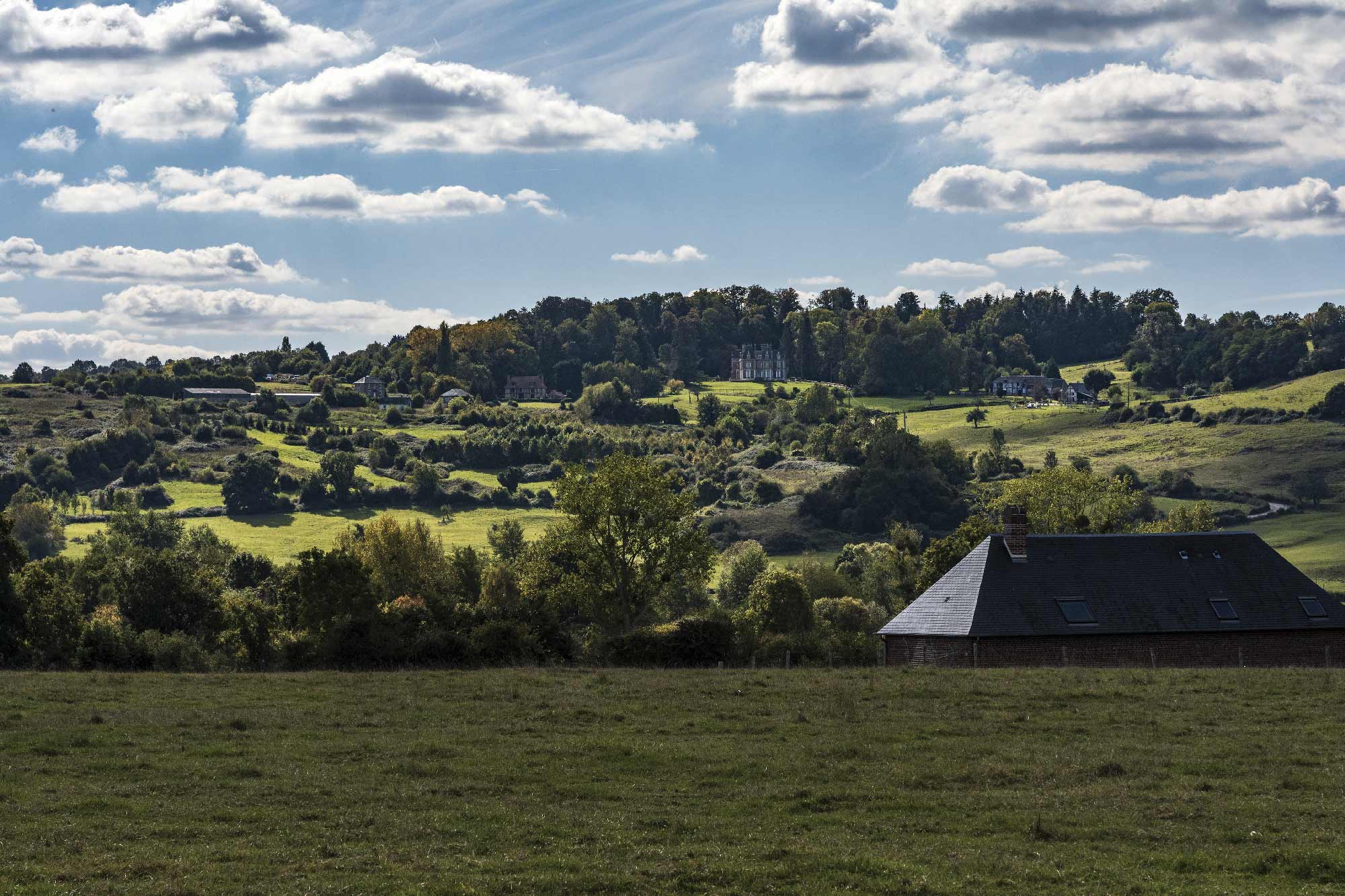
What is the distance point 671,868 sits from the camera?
18281mm

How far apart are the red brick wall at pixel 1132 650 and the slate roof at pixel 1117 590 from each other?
36 centimetres

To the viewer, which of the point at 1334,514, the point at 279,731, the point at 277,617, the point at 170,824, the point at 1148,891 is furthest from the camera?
the point at 1334,514

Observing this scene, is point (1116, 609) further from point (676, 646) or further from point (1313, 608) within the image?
point (676, 646)

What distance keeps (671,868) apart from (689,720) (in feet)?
43.3

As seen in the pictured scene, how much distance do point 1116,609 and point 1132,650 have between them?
67.7 inches

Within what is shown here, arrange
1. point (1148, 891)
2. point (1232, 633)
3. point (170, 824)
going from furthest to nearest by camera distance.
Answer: point (1232, 633), point (170, 824), point (1148, 891)

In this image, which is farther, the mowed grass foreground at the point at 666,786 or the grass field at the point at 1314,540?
the grass field at the point at 1314,540

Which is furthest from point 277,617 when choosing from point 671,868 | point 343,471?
point 343,471

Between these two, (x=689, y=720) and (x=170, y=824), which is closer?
(x=170, y=824)

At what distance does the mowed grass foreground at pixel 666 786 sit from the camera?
18297mm

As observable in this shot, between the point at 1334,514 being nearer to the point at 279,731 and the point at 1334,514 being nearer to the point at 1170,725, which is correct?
the point at 1170,725

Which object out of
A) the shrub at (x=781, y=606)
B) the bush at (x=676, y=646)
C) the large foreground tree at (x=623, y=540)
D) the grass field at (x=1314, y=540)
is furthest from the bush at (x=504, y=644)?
the grass field at (x=1314, y=540)

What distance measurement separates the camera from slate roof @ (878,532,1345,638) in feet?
175

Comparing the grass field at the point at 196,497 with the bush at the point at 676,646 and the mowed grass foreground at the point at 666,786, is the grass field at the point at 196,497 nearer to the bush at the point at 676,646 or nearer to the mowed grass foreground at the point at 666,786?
the bush at the point at 676,646
